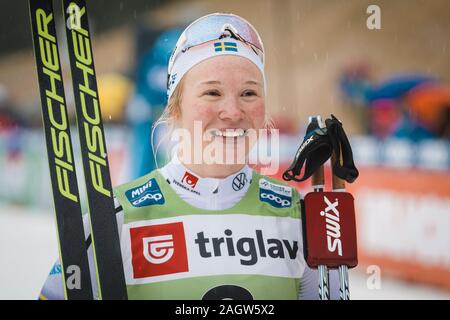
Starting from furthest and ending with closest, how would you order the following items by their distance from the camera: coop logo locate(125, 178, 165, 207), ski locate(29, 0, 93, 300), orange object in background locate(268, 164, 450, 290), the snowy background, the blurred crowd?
the blurred crowd
orange object in background locate(268, 164, 450, 290)
the snowy background
coop logo locate(125, 178, 165, 207)
ski locate(29, 0, 93, 300)

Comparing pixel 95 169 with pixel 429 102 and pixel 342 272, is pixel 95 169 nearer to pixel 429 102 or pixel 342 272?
pixel 342 272

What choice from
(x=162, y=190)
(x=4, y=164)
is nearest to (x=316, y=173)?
(x=162, y=190)

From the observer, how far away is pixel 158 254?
6.55 feet

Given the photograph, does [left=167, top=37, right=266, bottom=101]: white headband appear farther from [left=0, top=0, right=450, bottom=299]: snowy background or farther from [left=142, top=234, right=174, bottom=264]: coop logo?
[left=142, top=234, right=174, bottom=264]: coop logo

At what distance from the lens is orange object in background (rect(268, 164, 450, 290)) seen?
13.7ft

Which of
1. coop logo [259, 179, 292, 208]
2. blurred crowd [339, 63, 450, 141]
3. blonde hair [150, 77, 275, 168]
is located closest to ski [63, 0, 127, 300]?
blonde hair [150, 77, 275, 168]

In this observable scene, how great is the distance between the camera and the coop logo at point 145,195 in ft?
6.61

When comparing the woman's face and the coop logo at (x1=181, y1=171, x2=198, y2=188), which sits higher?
the woman's face

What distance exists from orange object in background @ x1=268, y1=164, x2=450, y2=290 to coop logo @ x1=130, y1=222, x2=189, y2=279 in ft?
8.01

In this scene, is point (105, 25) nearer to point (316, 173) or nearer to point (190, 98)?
point (190, 98)

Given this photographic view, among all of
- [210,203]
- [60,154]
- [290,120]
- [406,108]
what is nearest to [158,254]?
[210,203]

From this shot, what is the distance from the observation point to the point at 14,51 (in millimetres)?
2879

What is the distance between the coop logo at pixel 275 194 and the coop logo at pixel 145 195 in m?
0.32

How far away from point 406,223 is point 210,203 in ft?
8.70
